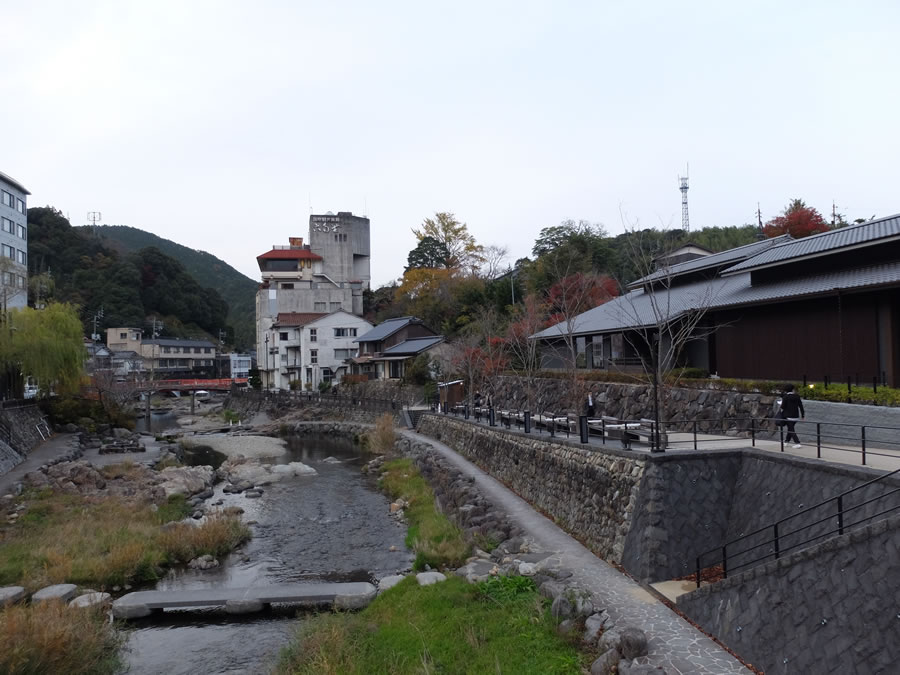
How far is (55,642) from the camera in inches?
332

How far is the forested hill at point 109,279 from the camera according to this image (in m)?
75.0

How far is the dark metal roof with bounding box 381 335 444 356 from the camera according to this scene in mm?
44750

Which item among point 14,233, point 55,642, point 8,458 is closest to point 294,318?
point 14,233

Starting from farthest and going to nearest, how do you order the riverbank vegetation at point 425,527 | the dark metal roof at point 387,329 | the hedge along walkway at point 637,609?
the dark metal roof at point 387,329
the riverbank vegetation at point 425,527
the hedge along walkway at point 637,609

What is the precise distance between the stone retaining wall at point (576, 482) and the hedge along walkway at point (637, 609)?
0.41 m

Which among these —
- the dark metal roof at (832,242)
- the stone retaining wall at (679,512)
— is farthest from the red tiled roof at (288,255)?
the stone retaining wall at (679,512)

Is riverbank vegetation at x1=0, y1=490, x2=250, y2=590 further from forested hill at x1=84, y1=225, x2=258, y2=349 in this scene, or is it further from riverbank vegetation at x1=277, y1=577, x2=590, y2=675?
forested hill at x1=84, y1=225, x2=258, y2=349

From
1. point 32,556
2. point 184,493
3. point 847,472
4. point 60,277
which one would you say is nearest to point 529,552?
point 847,472

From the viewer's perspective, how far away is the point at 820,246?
58.2 ft

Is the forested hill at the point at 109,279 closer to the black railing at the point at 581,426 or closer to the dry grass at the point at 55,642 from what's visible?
the black railing at the point at 581,426

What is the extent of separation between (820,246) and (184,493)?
2391 cm

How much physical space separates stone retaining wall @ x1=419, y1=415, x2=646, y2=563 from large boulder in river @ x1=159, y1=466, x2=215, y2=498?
11770 millimetres

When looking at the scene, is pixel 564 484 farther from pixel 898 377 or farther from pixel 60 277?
pixel 60 277

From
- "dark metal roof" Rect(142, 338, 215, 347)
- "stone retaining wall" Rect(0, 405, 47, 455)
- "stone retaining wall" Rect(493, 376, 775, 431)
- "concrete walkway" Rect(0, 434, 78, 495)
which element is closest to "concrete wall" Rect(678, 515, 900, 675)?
"stone retaining wall" Rect(493, 376, 775, 431)
